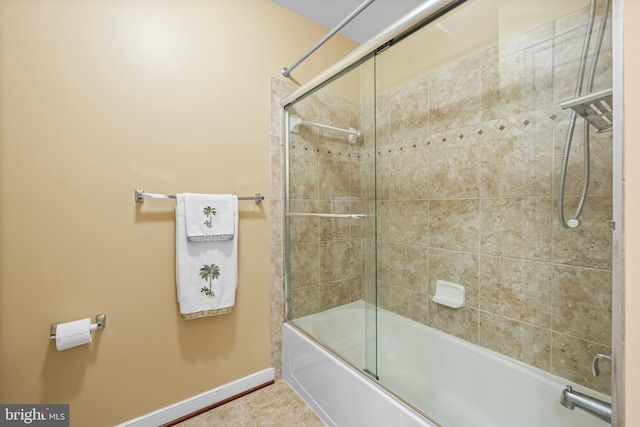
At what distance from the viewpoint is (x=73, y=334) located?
3.54 ft

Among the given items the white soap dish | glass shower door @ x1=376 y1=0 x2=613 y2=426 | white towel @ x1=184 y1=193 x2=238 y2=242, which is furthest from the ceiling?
the white soap dish

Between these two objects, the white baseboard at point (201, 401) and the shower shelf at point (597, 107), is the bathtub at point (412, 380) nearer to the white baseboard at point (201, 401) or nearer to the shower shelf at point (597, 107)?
the white baseboard at point (201, 401)

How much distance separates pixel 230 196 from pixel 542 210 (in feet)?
4.83

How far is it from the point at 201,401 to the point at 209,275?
2.24ft

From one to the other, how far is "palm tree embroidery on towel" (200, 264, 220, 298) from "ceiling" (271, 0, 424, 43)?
1614 mm

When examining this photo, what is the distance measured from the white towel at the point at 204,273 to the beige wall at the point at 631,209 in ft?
4.64

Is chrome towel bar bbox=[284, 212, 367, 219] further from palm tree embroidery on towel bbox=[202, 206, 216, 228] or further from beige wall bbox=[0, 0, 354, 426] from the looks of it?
palm tree embroidery on towel bbox=[202, 206, 216, 228]

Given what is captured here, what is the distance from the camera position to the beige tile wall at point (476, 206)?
1.09m

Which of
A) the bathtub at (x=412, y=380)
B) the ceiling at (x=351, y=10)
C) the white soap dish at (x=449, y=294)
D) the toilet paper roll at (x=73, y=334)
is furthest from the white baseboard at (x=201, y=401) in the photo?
the ceiling at (x=351, y=10)

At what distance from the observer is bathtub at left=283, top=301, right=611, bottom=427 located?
1.09 metres

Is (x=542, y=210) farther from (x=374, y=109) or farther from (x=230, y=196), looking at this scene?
(x=230, y=196)

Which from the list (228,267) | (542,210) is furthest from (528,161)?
(228,267)

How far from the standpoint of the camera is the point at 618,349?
58 centimetres

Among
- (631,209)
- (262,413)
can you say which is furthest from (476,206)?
(262,413)
